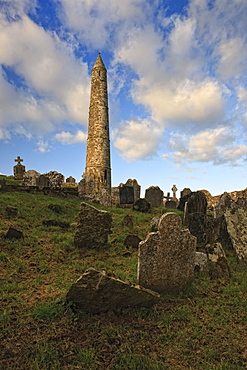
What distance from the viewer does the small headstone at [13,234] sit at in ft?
24.8

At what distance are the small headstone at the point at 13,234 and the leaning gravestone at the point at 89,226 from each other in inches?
70.0

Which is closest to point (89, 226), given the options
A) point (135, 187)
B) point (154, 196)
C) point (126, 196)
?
point (126, 196)

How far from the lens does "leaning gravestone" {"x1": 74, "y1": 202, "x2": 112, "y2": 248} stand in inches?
302

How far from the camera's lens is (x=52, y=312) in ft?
13.2

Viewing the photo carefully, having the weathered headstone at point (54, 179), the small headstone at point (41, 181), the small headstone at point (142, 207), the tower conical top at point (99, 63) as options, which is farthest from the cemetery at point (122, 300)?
the tower conical top at point (99, 63)

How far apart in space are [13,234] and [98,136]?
78.5ft

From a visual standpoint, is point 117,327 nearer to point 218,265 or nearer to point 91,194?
point 218,265

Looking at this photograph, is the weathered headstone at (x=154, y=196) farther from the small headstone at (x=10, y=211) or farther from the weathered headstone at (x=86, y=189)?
the small headstone at (x=10, y=211)

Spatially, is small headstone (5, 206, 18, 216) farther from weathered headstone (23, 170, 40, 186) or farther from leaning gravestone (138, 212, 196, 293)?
weathered headstone (23, 170, 40, 186)

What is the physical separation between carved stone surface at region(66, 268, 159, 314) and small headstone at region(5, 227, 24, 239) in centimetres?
424

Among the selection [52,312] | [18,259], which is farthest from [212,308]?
[18,259]

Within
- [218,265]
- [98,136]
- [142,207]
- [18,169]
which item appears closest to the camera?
[218,265]

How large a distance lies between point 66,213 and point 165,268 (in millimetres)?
8137

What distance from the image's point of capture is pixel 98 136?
3031 centimetres
